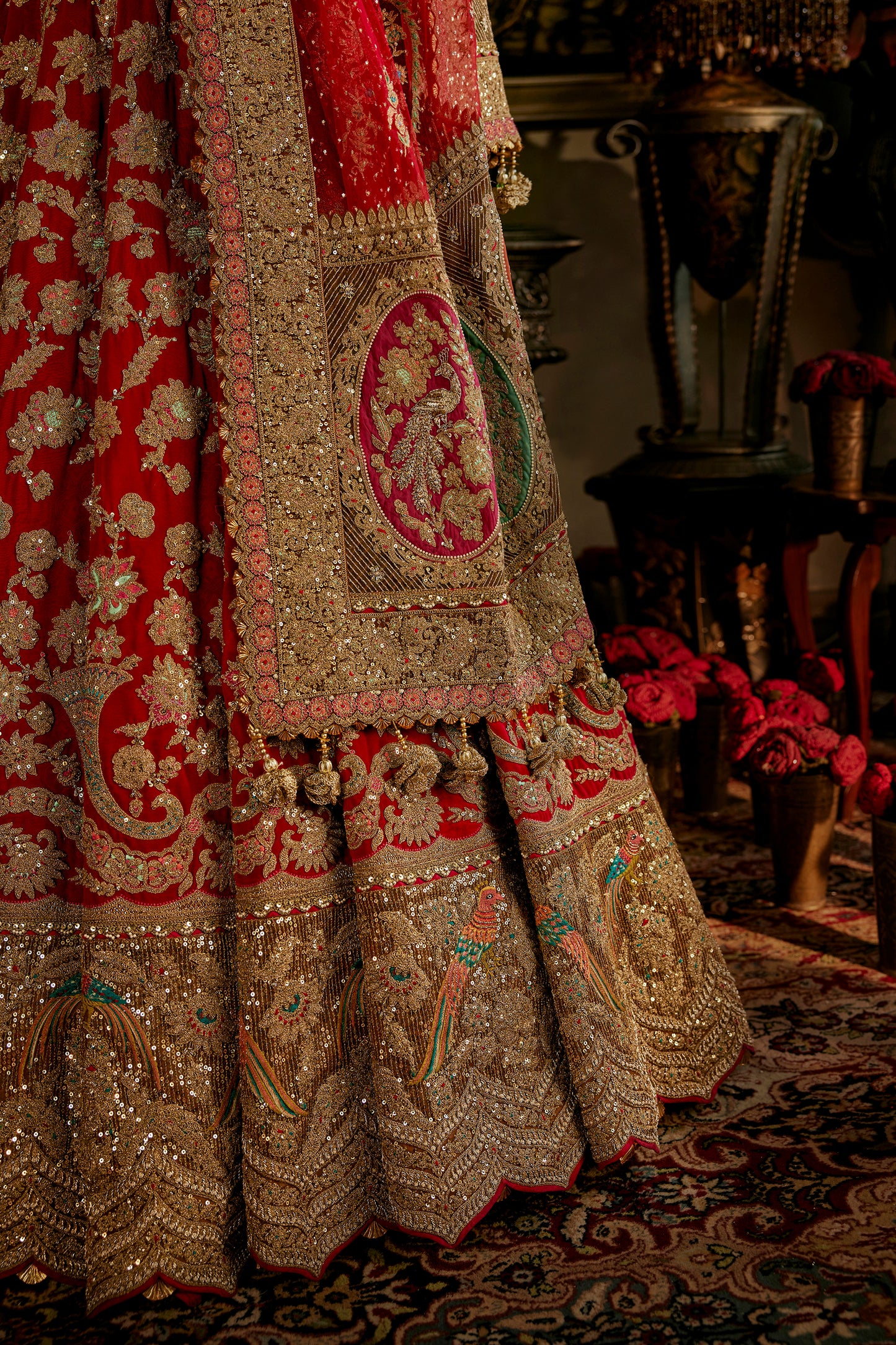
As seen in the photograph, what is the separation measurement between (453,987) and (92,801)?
0.41m

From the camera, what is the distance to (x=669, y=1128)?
149 cm

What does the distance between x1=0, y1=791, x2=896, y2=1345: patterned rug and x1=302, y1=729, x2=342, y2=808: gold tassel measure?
0.47 m

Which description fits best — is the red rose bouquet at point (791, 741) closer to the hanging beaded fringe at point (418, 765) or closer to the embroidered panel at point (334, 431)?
the hanging beaded fringe at point (418, 765)

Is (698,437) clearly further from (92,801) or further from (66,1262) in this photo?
(66,1262)

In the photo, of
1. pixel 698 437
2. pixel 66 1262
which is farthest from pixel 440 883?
pixel 698 437

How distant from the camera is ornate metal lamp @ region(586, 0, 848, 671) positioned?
274 centimetres

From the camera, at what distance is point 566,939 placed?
135 cm

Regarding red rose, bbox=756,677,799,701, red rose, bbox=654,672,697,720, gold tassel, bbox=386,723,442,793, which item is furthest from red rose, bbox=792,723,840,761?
gold tassel, bbox=386,723,442,793

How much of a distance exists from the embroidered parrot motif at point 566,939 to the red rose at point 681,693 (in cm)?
112

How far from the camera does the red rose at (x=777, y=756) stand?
205cm

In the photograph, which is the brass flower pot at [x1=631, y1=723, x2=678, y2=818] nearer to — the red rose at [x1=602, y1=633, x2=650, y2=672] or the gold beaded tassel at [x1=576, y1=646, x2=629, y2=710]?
the red rose at [x1=602, y1=633, x2=650, y2=672]

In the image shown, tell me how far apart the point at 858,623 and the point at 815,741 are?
0.55 metres

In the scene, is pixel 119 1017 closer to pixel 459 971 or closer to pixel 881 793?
pixel 459 971

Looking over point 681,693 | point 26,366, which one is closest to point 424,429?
point 26,366
